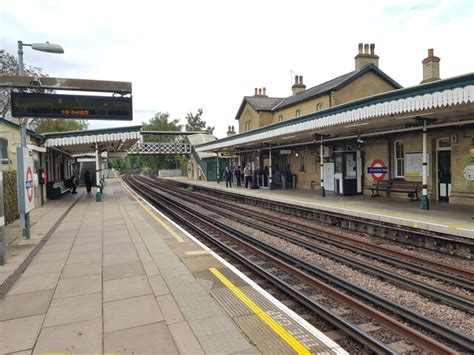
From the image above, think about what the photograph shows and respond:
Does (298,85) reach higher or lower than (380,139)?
higher

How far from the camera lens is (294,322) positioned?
3.88 meters

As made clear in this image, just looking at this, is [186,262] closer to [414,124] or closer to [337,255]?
[337,255]

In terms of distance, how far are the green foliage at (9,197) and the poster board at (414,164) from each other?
14.7 meters

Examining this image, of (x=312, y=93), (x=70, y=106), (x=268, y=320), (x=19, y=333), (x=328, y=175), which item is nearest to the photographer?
(x=19, y=333)

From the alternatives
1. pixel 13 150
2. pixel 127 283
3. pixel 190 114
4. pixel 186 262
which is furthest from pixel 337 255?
pixel 190 114

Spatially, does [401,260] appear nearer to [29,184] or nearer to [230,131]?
[29,184]

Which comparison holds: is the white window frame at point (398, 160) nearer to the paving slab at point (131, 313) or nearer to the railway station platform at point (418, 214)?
the railway station platform at point (418, 214)

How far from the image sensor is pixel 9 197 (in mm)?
11359

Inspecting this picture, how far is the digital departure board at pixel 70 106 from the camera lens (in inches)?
331

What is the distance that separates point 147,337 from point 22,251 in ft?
17.5

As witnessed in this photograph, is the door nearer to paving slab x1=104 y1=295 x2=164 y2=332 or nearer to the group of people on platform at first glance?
the group of people on platform

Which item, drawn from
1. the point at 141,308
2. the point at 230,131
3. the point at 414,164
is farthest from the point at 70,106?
the point at 230,131

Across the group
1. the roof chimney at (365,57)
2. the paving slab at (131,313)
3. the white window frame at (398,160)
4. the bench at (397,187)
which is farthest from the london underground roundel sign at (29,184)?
the roof chimney at (365,57)

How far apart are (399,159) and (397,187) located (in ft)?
4.11
